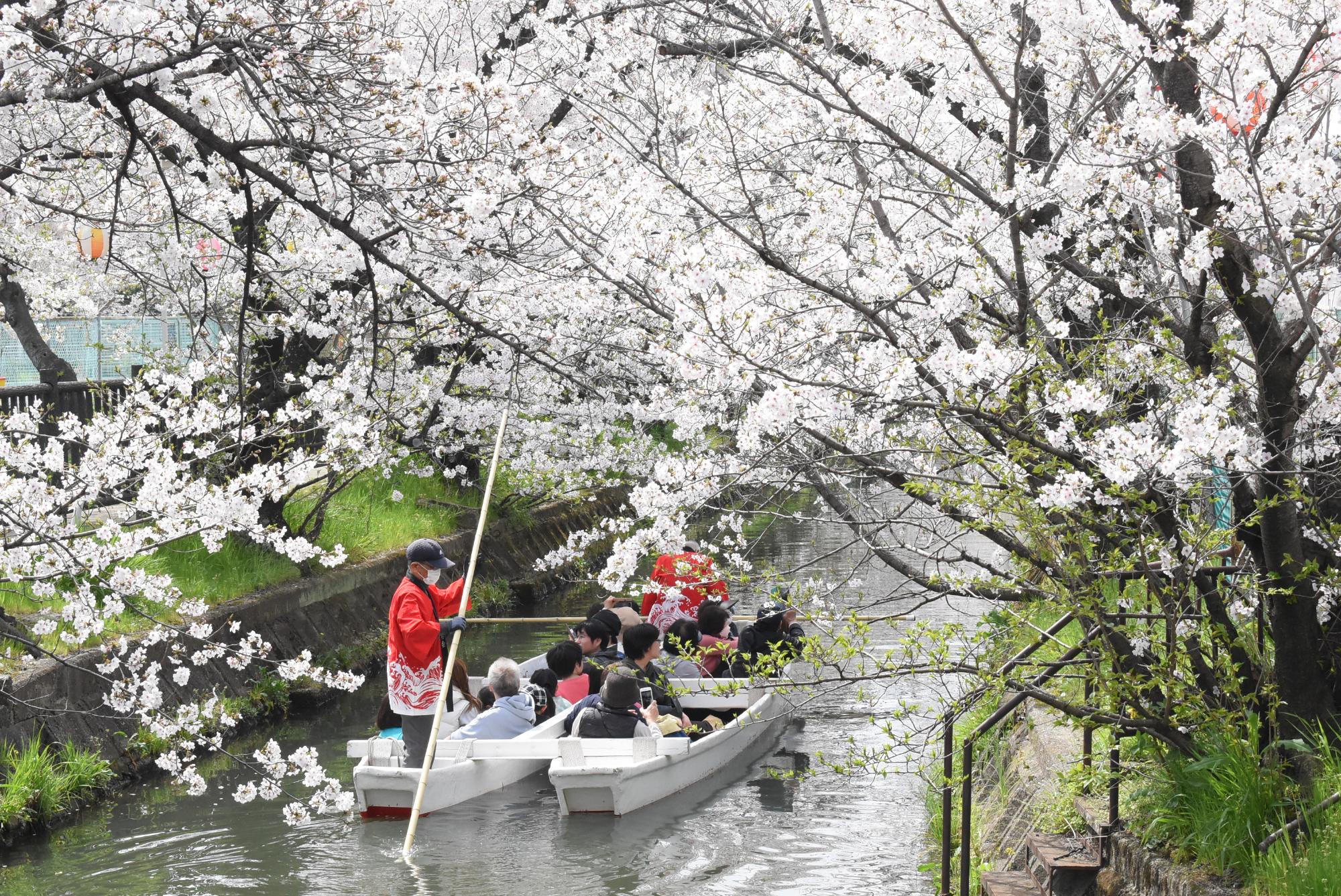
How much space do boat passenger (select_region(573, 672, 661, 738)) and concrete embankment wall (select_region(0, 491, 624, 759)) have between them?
2802mm

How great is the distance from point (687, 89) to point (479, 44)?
13.5 ft

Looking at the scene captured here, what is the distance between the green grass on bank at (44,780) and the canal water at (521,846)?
20cm

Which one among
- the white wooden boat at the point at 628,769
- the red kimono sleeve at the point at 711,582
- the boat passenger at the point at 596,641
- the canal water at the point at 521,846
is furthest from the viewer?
the boat passenger at the point at 596,641

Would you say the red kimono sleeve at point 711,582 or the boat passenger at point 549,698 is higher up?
the red kimono sleeve at point 711,582

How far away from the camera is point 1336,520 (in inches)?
220

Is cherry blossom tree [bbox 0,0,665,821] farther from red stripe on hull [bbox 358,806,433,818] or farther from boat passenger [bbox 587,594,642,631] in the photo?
boat passenger [bbox 587,594,642,631]

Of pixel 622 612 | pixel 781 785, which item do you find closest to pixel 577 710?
pixel 781 785

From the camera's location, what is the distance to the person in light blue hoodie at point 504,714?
10.7 meters

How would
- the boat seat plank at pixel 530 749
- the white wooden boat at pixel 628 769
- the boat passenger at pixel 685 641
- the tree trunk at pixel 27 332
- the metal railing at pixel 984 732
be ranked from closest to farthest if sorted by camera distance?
1. the metal railing at pixel 984 732
2. the white wooden boat at pixel 628 769
3. the boat seat plank at pixel 530 749
4. the boat passenger at pixel 685 641
5. the tree trunk at pixel 27 332

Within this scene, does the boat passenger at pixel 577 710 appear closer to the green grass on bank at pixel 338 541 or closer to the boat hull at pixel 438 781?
the boat hull at pixel 438 781

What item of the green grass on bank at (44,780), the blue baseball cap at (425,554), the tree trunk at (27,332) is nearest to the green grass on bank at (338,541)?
the green grass on bank at (44,780)

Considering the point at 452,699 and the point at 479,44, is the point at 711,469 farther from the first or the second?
the point at 479,44

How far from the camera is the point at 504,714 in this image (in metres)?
10.8

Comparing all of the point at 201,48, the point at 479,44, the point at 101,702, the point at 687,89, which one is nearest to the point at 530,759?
the point at 101,702
